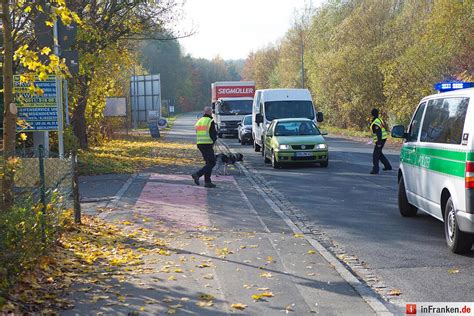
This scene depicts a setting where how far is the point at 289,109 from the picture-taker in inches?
974

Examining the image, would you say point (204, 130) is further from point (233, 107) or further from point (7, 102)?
point (233, 107)

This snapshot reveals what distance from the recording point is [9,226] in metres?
5.98

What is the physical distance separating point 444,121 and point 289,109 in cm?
1615

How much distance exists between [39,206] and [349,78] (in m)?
40.5

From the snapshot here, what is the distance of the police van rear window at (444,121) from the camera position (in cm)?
795

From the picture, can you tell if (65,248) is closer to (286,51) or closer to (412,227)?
(412,227)

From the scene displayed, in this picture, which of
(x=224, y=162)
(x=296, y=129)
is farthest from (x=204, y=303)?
(x=296, y=129)

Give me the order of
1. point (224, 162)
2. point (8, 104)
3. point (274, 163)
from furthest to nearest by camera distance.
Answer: point (274, 163), point (224, 162), point (8, 104)

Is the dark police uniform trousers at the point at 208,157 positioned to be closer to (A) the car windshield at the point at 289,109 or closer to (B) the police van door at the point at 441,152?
(B) the police van door at the point at 441,152

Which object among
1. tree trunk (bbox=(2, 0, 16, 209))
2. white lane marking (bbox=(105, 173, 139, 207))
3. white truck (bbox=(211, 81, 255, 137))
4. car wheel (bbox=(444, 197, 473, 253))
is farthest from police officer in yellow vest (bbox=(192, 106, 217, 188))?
white truck (bbox=(211, 81, 255, 137))

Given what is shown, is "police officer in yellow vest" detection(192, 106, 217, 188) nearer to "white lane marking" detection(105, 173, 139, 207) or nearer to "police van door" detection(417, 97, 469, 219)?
"white lane marking" detection(105, 173, 139, 207)

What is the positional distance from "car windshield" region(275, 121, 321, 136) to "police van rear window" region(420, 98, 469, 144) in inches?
433

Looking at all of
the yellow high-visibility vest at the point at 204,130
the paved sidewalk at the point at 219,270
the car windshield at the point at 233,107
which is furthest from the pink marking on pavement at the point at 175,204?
the car windshield at the point at 233,107

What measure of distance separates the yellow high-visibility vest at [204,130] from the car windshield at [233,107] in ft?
80.5
